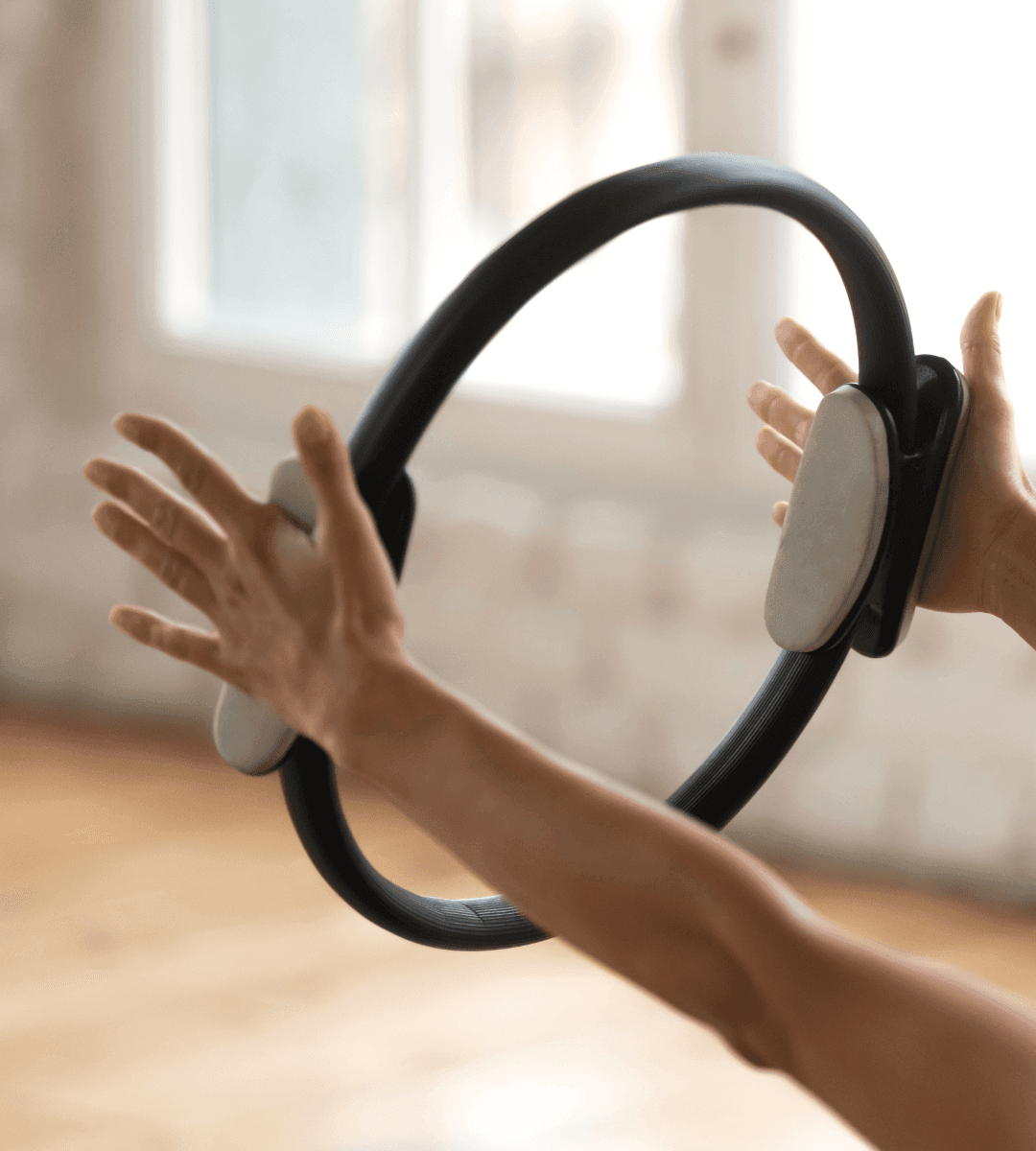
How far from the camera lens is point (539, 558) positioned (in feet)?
8.18

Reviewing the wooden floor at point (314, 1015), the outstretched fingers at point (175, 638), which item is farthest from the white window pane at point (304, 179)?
the outstretched fingers at point (175, 638)

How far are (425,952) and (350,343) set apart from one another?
1.25 m

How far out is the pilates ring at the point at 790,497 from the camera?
0.56 m

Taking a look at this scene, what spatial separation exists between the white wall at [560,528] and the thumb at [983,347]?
133cm

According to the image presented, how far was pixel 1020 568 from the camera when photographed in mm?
770

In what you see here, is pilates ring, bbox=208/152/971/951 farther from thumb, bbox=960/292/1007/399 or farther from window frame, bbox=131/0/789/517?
window frame, bbox=131/0/789/517

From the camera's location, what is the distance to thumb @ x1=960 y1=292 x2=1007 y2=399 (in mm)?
784

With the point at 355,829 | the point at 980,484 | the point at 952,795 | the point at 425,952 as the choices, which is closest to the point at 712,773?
the point at 980,484

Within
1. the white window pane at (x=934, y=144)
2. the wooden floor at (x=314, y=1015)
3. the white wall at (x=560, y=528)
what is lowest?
the wooden floor at (x=314, y=1015)

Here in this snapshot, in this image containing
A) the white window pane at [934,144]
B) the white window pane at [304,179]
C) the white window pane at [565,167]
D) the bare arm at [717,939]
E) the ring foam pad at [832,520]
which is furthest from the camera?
the white window pane at [304,179]

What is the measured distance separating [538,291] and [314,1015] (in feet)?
4.71

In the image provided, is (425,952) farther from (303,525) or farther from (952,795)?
(303,525)

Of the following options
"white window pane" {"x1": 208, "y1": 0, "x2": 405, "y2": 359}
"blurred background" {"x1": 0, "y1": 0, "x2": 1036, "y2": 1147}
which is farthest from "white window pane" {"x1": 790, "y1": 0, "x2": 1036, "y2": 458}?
"white window pane" {"x1": 208, "y1": 0, "x2": 405, "y2": 359}

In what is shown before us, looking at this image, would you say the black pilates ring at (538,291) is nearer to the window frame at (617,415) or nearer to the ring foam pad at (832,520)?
the ring foam pad at (832,520)
